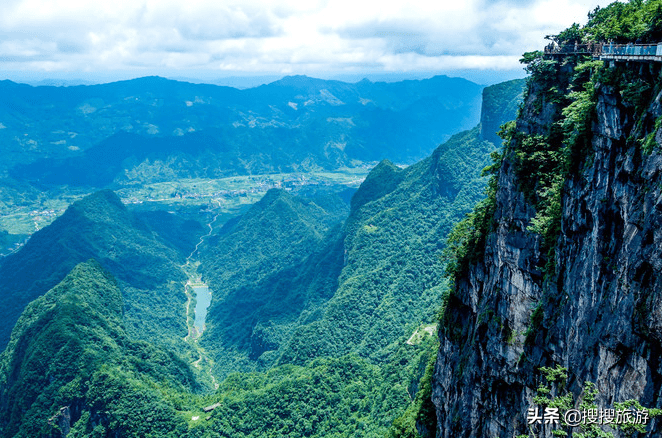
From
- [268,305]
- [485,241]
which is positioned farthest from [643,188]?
[268,305]

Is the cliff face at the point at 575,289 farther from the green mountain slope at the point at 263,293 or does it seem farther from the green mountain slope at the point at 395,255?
the green mountain slope at the point at 263,293

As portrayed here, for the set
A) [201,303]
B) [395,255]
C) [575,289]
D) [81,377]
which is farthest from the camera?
[201,303]

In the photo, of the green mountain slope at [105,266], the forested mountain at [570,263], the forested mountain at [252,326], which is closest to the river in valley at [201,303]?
the forested mountain at [252,326]

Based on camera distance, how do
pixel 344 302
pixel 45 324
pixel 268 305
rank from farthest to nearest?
1. pixel 268 305
2. pixel 344 302
3. pixel 45 324

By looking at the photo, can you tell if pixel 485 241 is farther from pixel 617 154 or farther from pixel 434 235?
pixel 434 235

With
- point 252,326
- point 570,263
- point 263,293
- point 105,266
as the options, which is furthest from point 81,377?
point 105,266

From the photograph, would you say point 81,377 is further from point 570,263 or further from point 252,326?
point 570,263
